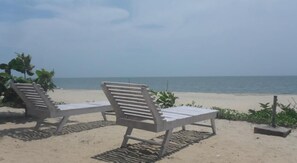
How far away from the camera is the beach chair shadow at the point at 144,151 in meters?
5.26

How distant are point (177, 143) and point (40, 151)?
2.33 m

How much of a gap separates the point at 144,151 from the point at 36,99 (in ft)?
8.93

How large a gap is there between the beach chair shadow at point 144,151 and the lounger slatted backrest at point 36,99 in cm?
190

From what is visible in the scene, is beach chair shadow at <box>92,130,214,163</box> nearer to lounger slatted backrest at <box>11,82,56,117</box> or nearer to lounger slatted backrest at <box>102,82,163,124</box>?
lounger slatted backrest at <box>102,82,163,124</box>

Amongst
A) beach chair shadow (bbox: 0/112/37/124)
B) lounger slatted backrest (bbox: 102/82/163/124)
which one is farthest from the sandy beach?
lounger slatted backrest (bbox: 102/82/163/124)

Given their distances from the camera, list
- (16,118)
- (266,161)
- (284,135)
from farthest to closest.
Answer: (16,118) < (284,135) < (266,161)

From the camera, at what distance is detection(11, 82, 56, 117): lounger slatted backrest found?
22.4 feet

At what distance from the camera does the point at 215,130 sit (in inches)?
289

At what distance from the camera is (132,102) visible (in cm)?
546

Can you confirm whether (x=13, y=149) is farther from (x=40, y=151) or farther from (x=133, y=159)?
(x=133, y=159)

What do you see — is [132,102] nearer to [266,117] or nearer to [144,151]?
[144,151]

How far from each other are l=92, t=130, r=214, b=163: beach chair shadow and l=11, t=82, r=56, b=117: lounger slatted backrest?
6.22ft

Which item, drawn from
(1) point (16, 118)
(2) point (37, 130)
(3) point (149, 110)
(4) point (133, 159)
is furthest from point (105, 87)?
(1) point (16, 118)

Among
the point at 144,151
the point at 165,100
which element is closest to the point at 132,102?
the point at 144,151
